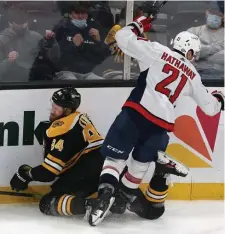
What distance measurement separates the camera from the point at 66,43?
3.97 metres

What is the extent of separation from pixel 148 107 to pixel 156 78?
148 millimetres

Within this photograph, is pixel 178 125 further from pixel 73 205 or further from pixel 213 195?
pixel 73 205

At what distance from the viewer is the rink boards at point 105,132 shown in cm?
382

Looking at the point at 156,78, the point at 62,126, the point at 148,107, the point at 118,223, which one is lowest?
the point at 118,223

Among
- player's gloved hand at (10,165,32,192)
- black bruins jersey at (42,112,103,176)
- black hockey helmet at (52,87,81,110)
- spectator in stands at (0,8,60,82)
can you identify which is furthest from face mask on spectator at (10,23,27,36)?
player's gloved hand at (10,165,32,192)

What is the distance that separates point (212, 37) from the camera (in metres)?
4.20

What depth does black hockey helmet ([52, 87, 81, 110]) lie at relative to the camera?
369cm

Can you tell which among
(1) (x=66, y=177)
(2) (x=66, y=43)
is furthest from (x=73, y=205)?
(2) (x=66, y=43)

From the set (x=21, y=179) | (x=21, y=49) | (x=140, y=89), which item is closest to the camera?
(x=140, y=89)

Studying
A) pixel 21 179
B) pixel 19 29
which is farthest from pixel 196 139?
pixel 19 29

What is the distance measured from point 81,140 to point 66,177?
21 cm

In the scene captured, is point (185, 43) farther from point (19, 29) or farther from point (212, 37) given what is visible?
point (19, 29)

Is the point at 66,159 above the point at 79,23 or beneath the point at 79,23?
beneath

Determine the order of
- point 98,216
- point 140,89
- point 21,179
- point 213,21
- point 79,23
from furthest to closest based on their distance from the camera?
1. point 213,21
2. point 79,23
3. point 21,179
4. point 140,89
5. point 98,216
